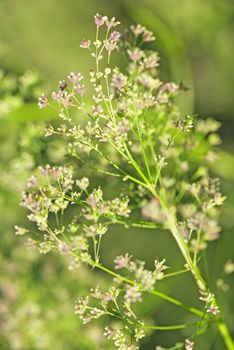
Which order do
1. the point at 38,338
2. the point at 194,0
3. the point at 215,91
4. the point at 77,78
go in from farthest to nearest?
the point at 215,91 < the point at 194,0 < the point at 38,338 < the point at 77,78

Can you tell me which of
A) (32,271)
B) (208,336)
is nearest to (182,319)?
(208,336)

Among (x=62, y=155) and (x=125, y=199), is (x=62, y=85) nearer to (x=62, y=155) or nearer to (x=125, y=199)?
(x=125, y=199)

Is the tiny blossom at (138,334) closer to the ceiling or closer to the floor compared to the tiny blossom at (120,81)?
closer to the floor

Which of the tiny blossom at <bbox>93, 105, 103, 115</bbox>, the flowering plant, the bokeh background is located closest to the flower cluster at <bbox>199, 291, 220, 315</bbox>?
the flowering plant

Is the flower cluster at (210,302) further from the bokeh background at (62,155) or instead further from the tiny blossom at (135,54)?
the tiny blossom at (135,54)

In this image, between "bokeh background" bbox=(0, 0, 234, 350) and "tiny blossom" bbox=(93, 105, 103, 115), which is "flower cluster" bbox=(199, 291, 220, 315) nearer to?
"bokeh background" bbox=(0, 0, 234, 350)

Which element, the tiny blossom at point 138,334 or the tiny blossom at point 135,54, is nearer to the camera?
the tiny blossom at point 138,334

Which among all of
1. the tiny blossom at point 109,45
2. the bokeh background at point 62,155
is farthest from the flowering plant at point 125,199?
the bokeh background at point 62,155

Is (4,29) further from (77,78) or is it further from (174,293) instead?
(77,78)
